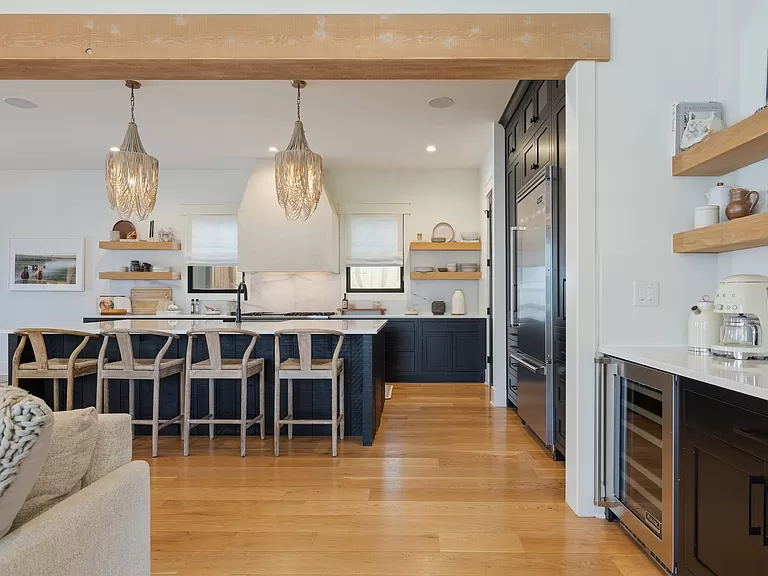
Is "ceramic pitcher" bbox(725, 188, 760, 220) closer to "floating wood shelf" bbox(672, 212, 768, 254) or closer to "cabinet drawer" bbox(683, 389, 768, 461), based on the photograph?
"floating wood shelf" bbox(672, 212, 768, 254)

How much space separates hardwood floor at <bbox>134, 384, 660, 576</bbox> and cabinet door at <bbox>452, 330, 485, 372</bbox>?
7.90ft

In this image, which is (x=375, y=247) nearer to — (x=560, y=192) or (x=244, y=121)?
(x=244, y=121)

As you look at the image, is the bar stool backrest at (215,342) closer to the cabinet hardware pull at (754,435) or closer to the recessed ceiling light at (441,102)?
the recessed ceiling light at (441,102)

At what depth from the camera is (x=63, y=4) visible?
8.32 feet

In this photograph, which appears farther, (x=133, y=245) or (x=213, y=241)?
(x=213, y=241)

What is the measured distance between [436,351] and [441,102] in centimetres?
307

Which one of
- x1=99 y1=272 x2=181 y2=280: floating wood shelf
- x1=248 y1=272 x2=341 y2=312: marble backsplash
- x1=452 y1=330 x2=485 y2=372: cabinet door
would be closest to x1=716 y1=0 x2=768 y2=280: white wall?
x1=452 y1=330 x2=485 y2=372: cabinet door

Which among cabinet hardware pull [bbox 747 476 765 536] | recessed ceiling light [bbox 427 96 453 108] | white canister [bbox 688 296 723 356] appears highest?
recessed ceiling light [bbox 427 96 453 108]

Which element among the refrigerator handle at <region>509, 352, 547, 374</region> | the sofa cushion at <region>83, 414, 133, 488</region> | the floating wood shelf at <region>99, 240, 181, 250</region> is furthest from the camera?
the floating wood shelf at <region>99, 240, 181, 250</region>

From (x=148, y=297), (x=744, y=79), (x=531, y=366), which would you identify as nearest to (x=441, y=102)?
(x=531, y=366)

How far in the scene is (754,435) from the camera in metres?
1.43

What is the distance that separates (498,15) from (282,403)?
290 centimetres

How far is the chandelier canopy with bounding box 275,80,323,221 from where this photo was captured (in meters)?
3.90

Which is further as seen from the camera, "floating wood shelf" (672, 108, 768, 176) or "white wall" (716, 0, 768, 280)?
"white wall" (716, 0, 768, 280)
